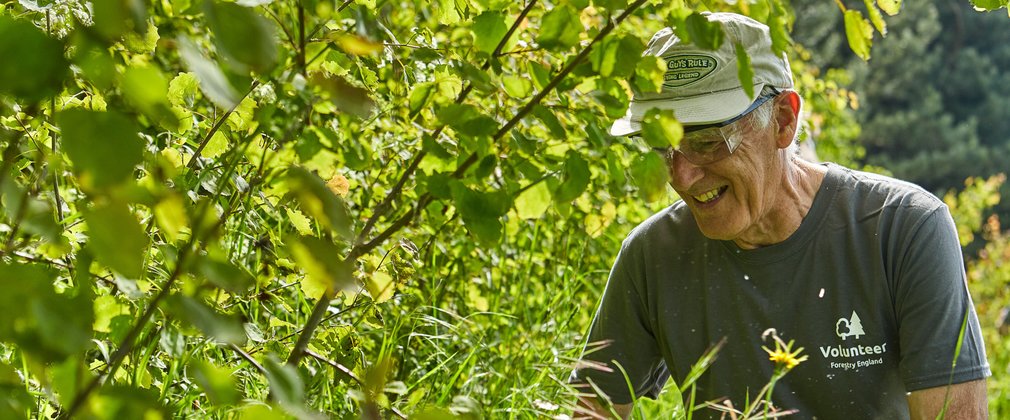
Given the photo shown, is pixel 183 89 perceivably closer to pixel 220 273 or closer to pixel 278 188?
pixel 278 188

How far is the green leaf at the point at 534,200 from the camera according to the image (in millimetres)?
1422

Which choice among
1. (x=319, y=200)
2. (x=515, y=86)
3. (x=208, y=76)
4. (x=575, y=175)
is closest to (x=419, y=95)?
(x=515, y=86)

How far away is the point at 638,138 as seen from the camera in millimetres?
2137

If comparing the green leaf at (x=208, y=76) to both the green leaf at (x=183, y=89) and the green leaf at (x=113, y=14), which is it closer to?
the green leaf at (x=113, y=14)

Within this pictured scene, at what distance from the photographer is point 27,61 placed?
2.06 feet

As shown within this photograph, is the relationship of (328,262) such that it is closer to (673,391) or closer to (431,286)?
(431,286)

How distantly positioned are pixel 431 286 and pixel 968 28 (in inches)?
1275

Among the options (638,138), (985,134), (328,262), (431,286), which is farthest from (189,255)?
(985,134)

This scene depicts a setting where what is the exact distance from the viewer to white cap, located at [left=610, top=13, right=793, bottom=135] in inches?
86.4

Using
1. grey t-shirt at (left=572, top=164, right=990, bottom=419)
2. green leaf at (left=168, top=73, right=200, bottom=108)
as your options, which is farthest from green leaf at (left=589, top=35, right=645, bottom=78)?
grey t-shirt at (left=572, top=164, right=990, bottom=419)

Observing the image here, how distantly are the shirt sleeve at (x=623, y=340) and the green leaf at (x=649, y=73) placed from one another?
1.24 metres

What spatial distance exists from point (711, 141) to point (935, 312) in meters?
0.54

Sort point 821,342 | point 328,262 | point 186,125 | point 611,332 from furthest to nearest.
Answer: point 611,332 → point 821,342 → point 186,125 → point 328,262

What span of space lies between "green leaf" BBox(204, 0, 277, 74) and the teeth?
1.75m
